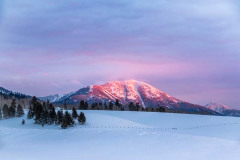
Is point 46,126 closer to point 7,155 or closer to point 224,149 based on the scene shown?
point 7,155

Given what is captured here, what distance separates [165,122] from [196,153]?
7201cm

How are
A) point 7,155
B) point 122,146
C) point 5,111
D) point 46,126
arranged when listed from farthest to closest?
1. point 5,111
2. point 46,126
3. point 122,146
4. point 7,155

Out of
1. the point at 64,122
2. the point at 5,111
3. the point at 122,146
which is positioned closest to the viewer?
the point at 122,146

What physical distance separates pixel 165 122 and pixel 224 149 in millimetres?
68320

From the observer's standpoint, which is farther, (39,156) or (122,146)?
(122,146)

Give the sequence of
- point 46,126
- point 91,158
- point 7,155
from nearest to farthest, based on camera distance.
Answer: point 91,158, point 7,155, point 46,126

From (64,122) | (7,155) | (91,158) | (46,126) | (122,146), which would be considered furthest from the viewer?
(46,126)

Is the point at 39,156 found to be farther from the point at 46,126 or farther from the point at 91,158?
the point at 46,126

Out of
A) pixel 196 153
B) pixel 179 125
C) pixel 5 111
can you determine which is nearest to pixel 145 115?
pixel 179 125

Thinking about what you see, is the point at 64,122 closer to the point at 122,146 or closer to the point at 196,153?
the point at 122,146

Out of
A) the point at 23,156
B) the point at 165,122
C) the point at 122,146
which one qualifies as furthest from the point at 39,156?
the point at 165,122

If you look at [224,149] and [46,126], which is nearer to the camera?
[224,149]

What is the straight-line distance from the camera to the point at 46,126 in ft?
343

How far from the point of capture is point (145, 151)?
4197 cm
